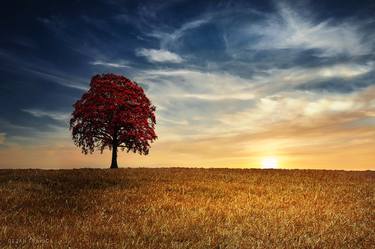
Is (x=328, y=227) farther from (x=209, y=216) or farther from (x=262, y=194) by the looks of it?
(x=262, y=194)

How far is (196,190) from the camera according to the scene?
69.8ft

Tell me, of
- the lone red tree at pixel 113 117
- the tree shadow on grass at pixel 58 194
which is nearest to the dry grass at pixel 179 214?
the tree shadow on grass at pixel 58 194

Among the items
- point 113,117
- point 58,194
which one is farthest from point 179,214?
point 113,117

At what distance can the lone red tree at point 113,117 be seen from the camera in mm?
37531

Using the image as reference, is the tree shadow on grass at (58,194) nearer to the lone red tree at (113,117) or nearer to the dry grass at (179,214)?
the dry grass at (179,214)

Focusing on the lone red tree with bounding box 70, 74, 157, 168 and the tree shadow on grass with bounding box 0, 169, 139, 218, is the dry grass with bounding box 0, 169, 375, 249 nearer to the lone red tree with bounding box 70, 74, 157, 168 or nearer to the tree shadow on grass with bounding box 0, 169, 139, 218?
the tree shadow on grass with bounding box 0, 169, 139, 218

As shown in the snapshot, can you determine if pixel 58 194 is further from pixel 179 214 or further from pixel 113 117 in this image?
pixel 113 117

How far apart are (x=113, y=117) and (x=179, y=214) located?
24.0 metres

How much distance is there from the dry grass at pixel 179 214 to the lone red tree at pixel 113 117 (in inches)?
507

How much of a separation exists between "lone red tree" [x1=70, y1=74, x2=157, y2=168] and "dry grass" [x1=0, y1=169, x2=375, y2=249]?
12879mm

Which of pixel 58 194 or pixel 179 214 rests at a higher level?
pixel 58 194

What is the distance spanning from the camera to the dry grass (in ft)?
33.9

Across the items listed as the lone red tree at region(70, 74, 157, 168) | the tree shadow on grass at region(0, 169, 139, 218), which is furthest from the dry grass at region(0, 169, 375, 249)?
the lone red tree at region(70, 74, 157, 168)

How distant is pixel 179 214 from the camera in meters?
14.3
